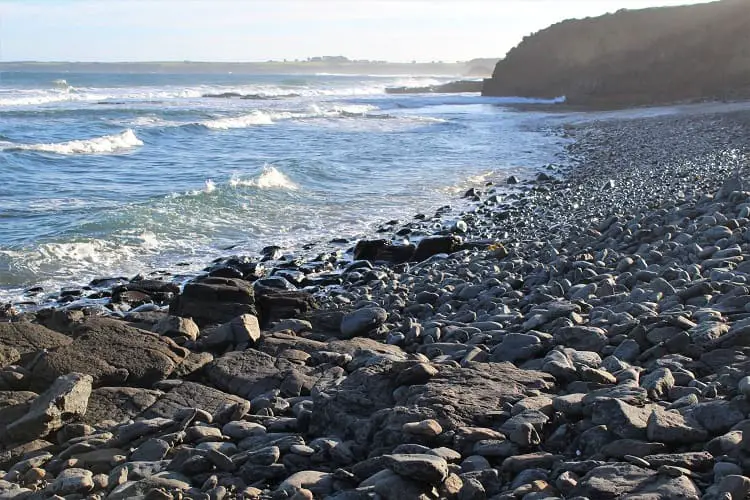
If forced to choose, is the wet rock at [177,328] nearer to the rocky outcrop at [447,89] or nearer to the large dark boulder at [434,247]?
the large dark boulder at [434,247]

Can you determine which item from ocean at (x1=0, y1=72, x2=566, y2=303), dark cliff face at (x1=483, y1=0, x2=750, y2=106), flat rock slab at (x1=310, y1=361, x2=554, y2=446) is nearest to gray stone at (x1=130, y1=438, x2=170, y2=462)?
flat rock slab at (x1=310, y1=361, x2=554, y2=446)

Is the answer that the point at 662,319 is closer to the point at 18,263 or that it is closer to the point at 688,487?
the point at 688,487

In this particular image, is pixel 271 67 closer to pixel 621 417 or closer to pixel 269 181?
pixel 269 181

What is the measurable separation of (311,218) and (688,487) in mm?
11097

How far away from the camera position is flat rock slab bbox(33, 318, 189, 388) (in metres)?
5.38

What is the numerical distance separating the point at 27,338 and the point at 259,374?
2.10 metres

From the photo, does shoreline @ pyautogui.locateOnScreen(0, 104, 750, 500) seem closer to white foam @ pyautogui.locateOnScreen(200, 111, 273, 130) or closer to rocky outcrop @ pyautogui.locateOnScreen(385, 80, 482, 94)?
white foam @ pyautogui.locateOnScreen(200, 111, 273, 130)

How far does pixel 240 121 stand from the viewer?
115 feet

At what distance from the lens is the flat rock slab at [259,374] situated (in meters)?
5.02

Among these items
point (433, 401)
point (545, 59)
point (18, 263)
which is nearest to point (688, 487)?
point (433, 401)

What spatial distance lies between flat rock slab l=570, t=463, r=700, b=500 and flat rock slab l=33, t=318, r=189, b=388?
3.57 metres

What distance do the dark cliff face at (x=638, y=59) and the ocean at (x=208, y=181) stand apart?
14215mm

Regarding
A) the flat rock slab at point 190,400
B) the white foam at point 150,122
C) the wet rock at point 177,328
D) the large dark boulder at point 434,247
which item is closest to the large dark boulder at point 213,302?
the wet rock at point 177,328

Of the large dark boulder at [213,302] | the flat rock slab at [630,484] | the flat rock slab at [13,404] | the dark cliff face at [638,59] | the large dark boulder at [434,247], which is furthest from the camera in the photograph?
the dark cliff face at [638,59]
